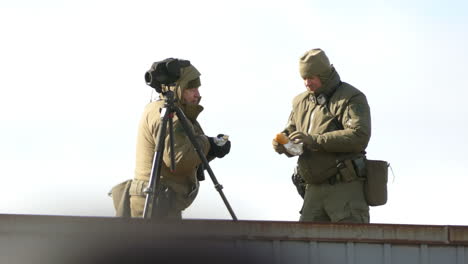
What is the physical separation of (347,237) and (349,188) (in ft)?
4.95

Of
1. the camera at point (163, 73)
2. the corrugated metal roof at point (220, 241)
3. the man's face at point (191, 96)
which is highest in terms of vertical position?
the camera at point (163, 73)

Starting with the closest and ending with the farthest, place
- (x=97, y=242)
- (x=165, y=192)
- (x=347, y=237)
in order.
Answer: (x=97, y=242) < (x=347, y=237) < (x=165, y=192)

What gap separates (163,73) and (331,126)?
1.58 meters

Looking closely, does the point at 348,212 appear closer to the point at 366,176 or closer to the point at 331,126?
the point at 366,176

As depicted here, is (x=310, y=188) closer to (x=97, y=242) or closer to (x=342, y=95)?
(x=342, y=95)

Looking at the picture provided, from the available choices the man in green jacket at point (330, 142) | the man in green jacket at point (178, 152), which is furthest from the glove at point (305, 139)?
the man in green jacket at point (178, 152)

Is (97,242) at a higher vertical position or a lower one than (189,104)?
lower

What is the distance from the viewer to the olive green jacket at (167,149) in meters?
8.52

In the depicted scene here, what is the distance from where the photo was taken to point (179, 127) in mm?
8672

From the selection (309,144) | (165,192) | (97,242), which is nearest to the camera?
(97,242)

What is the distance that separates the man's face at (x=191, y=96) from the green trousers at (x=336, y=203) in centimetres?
133

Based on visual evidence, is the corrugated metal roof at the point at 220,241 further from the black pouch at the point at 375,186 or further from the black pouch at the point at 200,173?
the black pouch at the point at 375,186

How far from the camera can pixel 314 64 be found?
31.3 ft

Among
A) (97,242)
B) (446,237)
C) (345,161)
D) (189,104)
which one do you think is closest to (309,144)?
(345,161)
